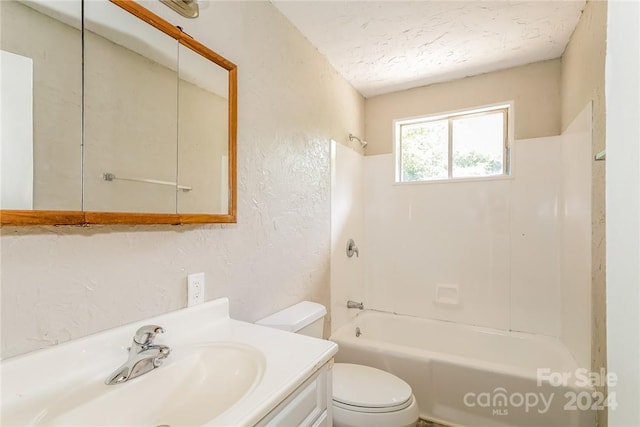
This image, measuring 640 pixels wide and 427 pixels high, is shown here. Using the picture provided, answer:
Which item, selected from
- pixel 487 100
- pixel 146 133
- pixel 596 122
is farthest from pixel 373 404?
pixel 487 100

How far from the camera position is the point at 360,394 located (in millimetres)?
1439

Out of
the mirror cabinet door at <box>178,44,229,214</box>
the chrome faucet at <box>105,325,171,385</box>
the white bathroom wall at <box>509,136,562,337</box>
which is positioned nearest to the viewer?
the chrome faucet at <box>105,325,171,385</box>

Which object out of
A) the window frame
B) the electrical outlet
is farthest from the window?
the electrical outlet

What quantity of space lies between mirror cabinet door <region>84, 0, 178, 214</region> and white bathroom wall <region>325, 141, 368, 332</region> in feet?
4.24

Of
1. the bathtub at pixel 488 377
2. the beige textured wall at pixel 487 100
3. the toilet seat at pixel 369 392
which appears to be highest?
the beige textured wall at pixel 487 100

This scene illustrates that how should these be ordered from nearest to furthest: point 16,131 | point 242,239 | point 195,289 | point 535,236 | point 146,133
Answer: point 16,131
point 146,133
point 195,289
point 242,239
point 535,236

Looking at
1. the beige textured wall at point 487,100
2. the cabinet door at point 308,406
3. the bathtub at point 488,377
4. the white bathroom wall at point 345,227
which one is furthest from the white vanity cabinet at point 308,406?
the beige textured wall at point 487,100

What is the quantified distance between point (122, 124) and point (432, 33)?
68.4 inches

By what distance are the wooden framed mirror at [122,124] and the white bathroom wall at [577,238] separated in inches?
70.1

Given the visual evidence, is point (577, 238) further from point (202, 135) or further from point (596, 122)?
point (202, 135)

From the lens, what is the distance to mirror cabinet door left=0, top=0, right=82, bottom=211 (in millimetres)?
685

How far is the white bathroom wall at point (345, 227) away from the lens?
220 centimetres

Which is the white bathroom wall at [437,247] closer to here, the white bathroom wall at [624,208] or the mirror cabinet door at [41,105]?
the white bathroom wall at [624,208]

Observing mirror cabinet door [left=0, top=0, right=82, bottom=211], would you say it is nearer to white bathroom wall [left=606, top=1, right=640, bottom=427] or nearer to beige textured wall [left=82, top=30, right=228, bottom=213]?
beige textured wall [left=82, top=30, right=228, bottom=213]
